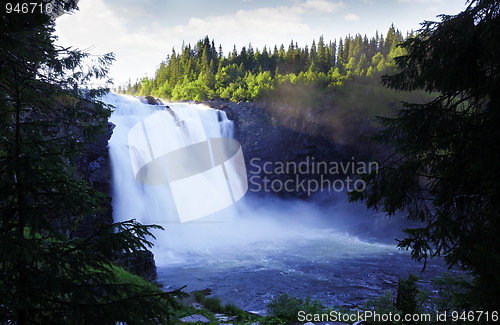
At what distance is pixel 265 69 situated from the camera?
5275 centimetres

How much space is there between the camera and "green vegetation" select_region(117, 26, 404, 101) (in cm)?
3269

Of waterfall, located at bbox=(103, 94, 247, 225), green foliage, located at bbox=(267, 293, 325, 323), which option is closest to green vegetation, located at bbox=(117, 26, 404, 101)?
waterfall, located at bbox=(103, 94, 247, 225)

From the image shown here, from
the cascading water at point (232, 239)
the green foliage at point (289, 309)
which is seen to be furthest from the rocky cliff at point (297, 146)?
the green foliage at point (289, 309)

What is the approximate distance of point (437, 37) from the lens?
4555 millimetres

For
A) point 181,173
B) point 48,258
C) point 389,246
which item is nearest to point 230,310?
point 48,258

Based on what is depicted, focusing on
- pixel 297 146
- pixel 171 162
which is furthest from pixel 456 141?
pixel 297 146

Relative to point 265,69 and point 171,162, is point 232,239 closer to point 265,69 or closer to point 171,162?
point 171,162

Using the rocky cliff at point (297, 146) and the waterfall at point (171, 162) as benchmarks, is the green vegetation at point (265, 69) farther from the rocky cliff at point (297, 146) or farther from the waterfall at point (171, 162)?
the waterfall at point (171, 162)

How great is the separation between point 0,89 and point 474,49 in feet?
20.3

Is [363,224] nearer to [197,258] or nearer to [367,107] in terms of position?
[367,107]

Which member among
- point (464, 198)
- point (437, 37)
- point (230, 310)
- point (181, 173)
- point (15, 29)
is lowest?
point (230, 310)

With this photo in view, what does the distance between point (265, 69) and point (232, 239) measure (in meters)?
39.9

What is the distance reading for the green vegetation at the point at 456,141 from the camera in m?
3.26

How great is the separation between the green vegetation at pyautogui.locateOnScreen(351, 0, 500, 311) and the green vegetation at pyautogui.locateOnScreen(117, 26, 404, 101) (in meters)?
26.4
